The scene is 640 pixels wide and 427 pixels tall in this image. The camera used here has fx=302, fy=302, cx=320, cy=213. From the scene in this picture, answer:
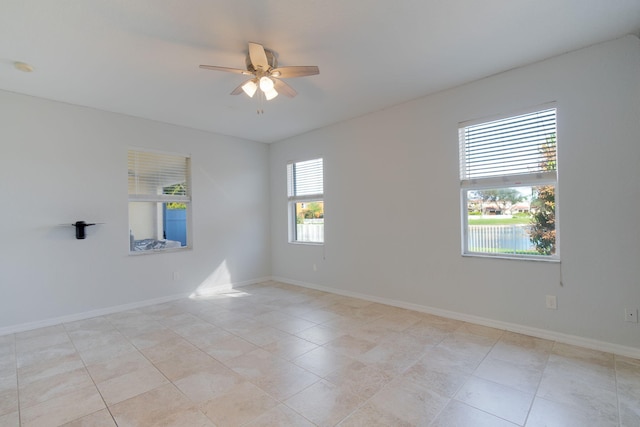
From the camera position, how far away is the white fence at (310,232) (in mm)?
5098

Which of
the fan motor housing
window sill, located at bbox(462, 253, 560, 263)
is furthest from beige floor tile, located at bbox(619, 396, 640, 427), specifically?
the fan motor housing

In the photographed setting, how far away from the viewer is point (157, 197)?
4.45 meters

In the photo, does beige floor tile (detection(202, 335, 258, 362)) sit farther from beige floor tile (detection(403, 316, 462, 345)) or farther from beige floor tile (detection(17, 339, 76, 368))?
beige floor tile (detection(403, 316, 462, 345))

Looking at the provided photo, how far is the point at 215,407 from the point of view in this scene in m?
1.96

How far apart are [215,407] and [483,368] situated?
2008 millimetres

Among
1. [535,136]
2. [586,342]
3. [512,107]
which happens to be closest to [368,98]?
[512,107]

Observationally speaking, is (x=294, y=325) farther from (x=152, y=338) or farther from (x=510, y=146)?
(x=510, y=146)

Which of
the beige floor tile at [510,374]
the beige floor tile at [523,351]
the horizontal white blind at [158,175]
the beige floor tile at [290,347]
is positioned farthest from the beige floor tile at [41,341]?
the beige floor tile at [523,351]

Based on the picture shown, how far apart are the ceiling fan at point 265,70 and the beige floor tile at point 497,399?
2.64 metres

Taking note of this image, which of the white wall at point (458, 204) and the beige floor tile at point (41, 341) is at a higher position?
the white wall at point (458, 204)

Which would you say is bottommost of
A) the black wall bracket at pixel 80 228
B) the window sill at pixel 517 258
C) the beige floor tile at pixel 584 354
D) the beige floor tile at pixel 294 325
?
the beige floor tile at pixel 294 325

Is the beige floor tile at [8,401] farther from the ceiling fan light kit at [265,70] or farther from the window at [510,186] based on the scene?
the window at [510,186]

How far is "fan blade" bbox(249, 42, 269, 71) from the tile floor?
8.19 feet

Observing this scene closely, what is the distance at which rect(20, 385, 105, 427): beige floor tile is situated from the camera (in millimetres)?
1859
